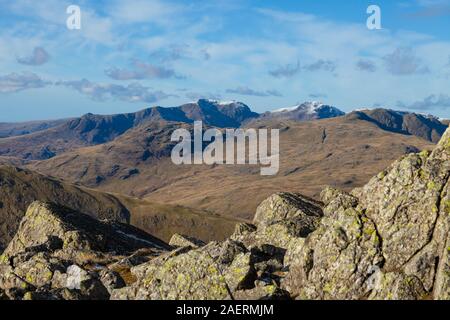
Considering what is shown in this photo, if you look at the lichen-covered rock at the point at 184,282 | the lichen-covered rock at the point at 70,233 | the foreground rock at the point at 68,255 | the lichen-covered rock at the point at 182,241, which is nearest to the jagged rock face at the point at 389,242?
the lichen-covered rock at the point at 184,282

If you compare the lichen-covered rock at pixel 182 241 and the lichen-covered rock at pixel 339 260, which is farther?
the lichen-covered rock at pixel 182 241

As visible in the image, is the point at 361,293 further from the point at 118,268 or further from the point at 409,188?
the point at 118,268

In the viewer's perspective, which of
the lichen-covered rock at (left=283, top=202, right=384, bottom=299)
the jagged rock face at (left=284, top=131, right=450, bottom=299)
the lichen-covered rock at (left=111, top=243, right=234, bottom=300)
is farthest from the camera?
the lichen-covered rock at (left=283, top=202, right=384, bottom=299)

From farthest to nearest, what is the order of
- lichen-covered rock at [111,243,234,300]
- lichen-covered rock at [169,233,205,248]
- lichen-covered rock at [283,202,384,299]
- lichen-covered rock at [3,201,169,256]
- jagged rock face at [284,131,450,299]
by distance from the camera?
lichen-covered rock at [169,233,205,248], lichen-covered rock at [3,201,169,256], lichen-covered rock at [283,202,384,299], jagged rock face at [284,131,450,299], lichen-covered rock at [111,243,234,300]

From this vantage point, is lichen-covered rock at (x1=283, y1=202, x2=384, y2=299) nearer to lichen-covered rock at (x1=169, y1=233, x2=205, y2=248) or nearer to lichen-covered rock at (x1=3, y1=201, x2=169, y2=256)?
lichen-covered rock at (x1=3, y1=201, x2=169, y2=256)

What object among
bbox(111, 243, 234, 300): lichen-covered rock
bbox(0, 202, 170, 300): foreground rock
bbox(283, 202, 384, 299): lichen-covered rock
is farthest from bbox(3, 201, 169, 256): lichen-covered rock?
bbox(283, 202, 384, 299): lichen-covered rock

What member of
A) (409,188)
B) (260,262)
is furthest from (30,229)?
(409,188)

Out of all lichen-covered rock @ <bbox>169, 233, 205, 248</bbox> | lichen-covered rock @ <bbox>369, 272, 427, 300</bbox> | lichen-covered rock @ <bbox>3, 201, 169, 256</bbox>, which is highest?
lichen-covered rock @ <bbox>369, 272, 427, 300</bbox>

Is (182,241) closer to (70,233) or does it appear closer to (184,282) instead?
(70,233)

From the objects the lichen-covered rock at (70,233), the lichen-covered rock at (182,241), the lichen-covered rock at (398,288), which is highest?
the lichen-covered rock at (398,288)

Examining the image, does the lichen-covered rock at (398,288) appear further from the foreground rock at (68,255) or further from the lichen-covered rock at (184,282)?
the foreground rock at (68,255)

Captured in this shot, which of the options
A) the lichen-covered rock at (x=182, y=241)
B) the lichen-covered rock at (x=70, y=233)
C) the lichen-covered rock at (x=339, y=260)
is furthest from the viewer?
the lichen-covered rock at (x=182, y=241)

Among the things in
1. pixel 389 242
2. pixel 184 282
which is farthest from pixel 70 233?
pixel 389 242
